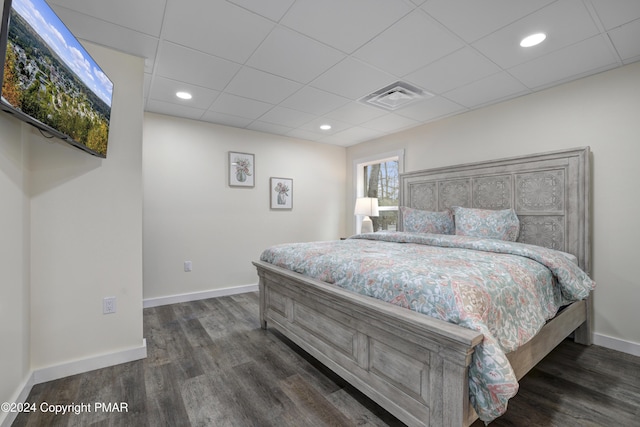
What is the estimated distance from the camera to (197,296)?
3719 mm

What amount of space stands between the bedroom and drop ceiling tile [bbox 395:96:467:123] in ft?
0.68

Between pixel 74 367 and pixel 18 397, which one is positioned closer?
pixel 18 397

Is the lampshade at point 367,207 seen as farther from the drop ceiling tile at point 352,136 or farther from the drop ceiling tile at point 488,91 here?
the drop ceiling tile at point 488,91

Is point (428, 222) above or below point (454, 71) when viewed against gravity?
below

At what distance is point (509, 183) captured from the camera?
2951 millimetres

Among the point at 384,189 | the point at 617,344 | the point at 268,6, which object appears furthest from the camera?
the point at 384,189

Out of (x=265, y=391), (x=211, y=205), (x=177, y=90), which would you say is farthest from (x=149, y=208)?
(x=265, y=391)

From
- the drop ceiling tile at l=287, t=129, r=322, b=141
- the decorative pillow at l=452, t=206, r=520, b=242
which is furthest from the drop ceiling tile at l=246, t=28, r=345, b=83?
the decorative pillow at l=452, t=206, r=520, b=242

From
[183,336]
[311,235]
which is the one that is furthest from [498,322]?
[311,235]

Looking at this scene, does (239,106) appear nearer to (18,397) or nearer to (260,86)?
(260,86)

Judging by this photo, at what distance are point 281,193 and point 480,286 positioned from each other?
3.46 metres

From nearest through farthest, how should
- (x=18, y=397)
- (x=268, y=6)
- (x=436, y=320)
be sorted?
(x=436, y=320)
(x=18, y=397)
(x=268, y=6)

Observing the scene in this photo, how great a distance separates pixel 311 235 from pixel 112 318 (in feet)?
10.1

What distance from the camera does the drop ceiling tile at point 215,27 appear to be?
1745 millimetres
